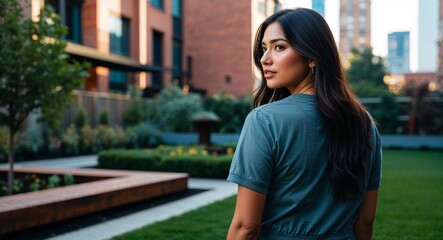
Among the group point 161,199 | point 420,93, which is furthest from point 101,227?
point 420,93

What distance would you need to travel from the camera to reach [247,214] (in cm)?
154

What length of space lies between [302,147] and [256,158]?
18cm

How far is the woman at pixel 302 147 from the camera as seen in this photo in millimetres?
1536

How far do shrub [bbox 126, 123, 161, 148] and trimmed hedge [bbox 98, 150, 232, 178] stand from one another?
8426 millimetres

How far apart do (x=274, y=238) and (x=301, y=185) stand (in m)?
0.22

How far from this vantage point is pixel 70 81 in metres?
7.21

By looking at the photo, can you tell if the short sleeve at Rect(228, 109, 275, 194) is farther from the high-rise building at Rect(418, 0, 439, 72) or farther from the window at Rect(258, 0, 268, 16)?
the high-rise building at Rect(418, 0, 439, 72)

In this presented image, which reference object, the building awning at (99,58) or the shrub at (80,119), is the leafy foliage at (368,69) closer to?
the building awning at (99,58)

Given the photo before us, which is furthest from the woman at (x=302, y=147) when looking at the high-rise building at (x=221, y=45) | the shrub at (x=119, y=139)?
the high-rise building at (x=221, y=45)

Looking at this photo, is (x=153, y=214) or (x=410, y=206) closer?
(x=153, y=214)

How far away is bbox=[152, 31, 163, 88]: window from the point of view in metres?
28.9

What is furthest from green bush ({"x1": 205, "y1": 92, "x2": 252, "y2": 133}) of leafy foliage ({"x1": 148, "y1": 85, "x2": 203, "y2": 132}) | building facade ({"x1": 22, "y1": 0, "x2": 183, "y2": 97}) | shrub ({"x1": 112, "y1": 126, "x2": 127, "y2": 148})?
shrub ({"x1": 112, "y1": 126, "x2": 127, "y2": 148})

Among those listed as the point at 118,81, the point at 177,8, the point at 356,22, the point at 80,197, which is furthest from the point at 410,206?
the point at 356,22

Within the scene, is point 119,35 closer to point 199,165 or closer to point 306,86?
point 199,165
